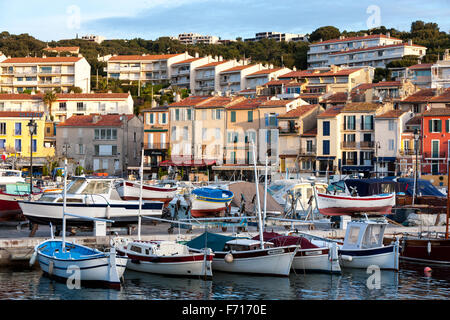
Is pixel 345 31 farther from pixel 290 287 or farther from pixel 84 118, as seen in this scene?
pixel 290 287

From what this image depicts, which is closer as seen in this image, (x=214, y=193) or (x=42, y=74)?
(x=214, y=193)

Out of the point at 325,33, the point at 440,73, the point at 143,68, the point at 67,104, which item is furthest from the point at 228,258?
the point at 325,33

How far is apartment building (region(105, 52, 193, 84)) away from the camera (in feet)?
447

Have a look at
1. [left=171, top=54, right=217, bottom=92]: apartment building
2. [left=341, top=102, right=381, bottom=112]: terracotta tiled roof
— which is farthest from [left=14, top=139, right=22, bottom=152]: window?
[left=171, top=54, right=217, bottom=92]: apartment building

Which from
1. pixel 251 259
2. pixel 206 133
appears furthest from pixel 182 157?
pixel 251 259

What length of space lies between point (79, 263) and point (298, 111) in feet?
189

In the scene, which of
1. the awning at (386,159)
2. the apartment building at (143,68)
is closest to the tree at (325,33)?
the apartment building at (143,68)

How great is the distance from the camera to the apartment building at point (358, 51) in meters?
134

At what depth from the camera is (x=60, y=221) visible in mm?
35750

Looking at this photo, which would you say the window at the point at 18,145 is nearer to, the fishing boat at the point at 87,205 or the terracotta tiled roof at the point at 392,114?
the terracotta tiled roof at the point at 392,114

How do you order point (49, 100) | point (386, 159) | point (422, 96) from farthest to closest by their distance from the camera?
1. point (49, 100)
2. point (422, 96)
3. point (386, 159)

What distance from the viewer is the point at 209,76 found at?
12531 cm

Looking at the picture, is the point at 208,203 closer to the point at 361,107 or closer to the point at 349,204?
the point at 349,204

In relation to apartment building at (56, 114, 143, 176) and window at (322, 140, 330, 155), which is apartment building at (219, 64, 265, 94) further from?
window at (322, 140, 330, 155)
